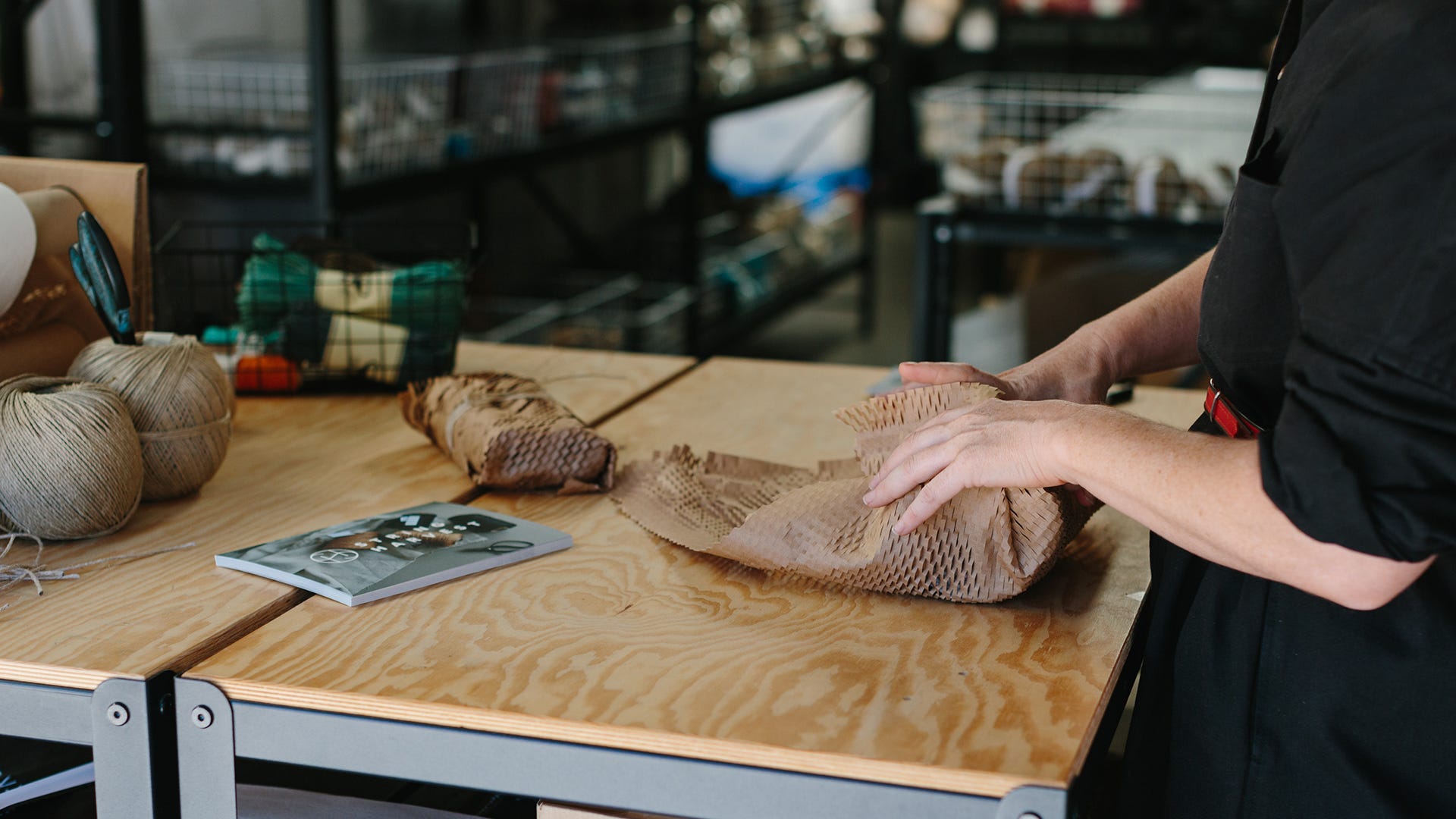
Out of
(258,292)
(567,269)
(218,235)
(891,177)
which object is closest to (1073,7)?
(891,177)

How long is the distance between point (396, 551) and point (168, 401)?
0.27 metres

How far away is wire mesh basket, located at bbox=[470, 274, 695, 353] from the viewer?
3.77 metres

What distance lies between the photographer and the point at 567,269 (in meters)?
5.36

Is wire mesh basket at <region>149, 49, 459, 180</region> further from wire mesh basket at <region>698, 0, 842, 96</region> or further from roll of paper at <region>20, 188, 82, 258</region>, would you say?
wire mesh basket at <region>698, 0, 842, 96</region>

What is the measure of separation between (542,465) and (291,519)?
23 centimetres

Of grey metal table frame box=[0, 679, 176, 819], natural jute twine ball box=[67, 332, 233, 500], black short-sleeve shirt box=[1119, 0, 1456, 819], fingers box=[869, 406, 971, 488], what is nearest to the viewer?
black short-sleeve shirt box=[1119, 0, 1456, 819]

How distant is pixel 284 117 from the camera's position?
3.10 m

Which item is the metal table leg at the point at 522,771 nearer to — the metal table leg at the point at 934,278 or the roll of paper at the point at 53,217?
the roll of paper at the point at 53,217

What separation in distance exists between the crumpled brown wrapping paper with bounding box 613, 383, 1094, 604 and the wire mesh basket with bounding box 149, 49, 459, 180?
191 centimetres

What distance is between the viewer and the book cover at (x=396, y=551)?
1.00m

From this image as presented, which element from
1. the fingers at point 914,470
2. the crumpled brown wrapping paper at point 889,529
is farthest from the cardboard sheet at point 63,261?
the fingers at point 914,470

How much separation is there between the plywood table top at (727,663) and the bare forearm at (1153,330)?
0.17 meters

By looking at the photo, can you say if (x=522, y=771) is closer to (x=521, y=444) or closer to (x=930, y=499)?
(x=930, y=499)

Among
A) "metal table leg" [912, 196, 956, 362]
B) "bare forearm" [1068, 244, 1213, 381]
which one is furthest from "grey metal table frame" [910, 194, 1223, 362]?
"bare forearm" [1068, 244, 1213, 381]
